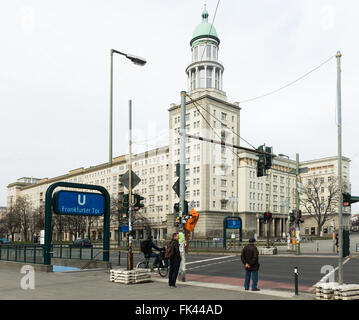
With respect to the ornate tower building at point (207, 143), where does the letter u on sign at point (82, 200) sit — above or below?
below

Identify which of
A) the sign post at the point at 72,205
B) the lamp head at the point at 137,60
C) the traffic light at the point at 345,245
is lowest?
the traffic light at the point at 345,245

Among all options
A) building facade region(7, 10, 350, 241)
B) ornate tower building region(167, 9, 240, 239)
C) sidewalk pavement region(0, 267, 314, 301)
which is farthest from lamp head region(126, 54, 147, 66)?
ornate tower building region(167, 9, 240, 239)

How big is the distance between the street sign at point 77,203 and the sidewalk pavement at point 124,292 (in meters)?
4.63

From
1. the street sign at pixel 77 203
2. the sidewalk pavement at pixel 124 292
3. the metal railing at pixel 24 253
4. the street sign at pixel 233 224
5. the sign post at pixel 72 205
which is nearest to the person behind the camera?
the sidewalk pavement at pixel 124 292

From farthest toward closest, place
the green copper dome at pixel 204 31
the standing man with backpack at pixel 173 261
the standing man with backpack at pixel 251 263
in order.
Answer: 1. the green copper dome at pixel 204 31
2. the standing man with backpack at pixel 173 261
3. the standing man with backpack at pixel 251 263

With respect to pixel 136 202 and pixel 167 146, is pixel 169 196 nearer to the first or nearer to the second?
pixel 167 146

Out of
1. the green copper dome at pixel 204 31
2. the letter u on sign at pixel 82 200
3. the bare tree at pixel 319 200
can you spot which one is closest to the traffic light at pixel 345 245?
the letter u on sign at pixel 82 200

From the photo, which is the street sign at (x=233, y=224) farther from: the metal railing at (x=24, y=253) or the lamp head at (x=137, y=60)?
the lamp head at (x=137, y=60)

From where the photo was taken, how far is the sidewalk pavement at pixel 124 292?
11852 mm

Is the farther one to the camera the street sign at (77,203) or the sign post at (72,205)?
the street sign at (77,203)

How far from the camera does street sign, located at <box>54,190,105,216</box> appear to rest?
1989 centimetres

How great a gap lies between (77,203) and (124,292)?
869 centimetres
